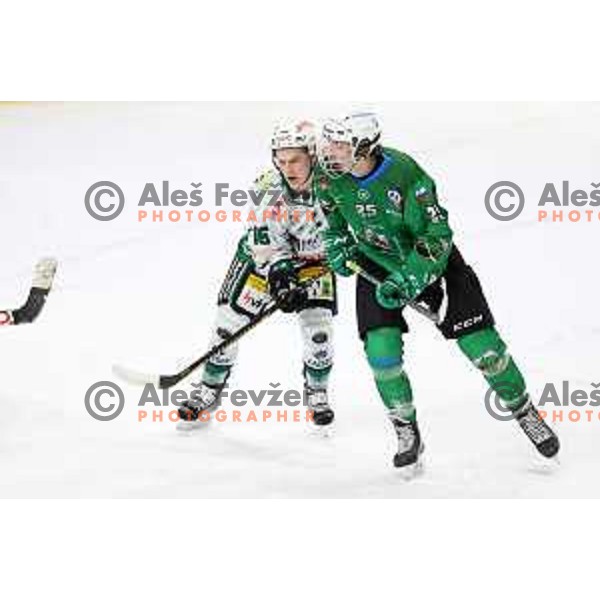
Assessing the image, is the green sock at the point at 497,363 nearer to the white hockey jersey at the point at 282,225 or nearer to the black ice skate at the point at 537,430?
the black ice skate at the point at 537,430

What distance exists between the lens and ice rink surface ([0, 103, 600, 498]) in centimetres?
354

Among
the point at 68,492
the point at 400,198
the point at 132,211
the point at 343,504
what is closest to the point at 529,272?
the point at 400,198

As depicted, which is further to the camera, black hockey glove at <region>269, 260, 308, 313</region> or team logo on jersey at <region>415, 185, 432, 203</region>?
black hockey glove at <region>269, 260, 308, 313</region>

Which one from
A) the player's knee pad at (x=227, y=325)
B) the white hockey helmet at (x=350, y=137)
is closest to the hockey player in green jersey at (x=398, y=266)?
the white hockey helmet at (x=350, y=137)

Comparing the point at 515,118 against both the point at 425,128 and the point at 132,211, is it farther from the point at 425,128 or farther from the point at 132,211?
the point at 132,211

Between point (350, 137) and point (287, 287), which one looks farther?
point (287, 287)

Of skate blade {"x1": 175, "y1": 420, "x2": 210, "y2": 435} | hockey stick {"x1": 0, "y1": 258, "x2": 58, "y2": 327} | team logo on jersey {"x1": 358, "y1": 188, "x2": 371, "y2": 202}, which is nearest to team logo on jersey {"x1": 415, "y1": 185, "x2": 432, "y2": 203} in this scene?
team logo on jersey {"x1": 358, "y1": 188, "x2": 371, "y2": 202}

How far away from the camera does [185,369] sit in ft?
11.7

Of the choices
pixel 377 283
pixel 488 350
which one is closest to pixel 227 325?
pixel 377 283

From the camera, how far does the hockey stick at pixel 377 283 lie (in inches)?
139

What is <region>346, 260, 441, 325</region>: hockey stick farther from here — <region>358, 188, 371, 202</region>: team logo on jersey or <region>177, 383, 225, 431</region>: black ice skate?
<region>177, 383, 225, 431</region>: black ice skate

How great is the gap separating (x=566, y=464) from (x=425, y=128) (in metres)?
0.86

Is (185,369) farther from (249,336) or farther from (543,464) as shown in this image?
(543,464)

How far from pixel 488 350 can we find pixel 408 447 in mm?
296
